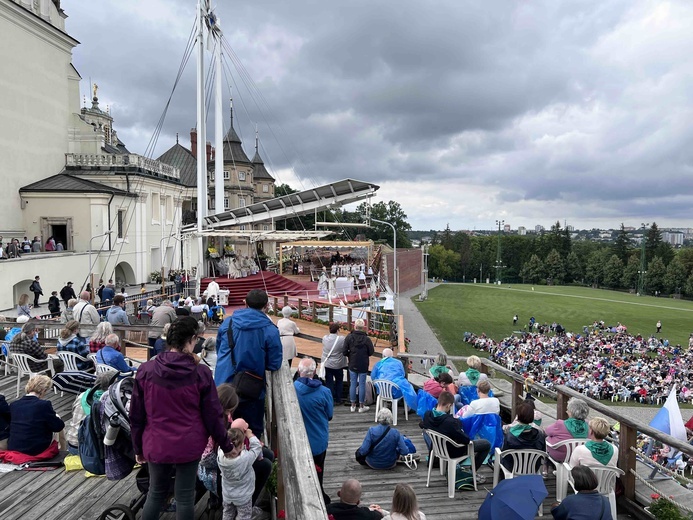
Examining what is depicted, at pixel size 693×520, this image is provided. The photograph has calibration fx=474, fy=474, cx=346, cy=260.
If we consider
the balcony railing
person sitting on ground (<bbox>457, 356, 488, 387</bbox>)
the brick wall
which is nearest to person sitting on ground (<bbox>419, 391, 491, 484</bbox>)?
person sitting on ground (<bbox>457, 356, 488, 387</bbox>)

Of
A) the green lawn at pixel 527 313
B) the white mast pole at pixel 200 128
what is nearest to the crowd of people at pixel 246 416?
the white mast pole at pixel 200 128

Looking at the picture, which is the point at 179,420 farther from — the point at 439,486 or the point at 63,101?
the point at 63,101

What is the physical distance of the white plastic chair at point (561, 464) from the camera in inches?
195

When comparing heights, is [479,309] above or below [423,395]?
below

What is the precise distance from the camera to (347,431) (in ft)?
23.2

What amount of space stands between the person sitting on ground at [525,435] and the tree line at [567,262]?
92.2m

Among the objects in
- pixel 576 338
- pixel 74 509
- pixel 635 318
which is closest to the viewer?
pixel 74 509

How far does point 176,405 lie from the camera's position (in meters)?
2.96

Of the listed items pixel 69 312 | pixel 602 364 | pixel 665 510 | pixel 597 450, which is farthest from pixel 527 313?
pixel 665 510

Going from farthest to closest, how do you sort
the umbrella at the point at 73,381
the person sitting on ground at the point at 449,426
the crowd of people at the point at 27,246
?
the crowd of people at the point at 27,246 < the umbrella at the point at 73,381 < the person sitting on ground at the point at 449,426

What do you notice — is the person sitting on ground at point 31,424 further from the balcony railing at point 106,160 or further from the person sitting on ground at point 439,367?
the balcony railing at point 106,160

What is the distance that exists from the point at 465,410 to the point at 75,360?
5.98 meters

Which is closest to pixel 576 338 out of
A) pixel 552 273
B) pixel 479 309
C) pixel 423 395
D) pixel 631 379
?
pixel 631 379

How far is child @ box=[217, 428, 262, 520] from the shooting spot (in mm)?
3229
